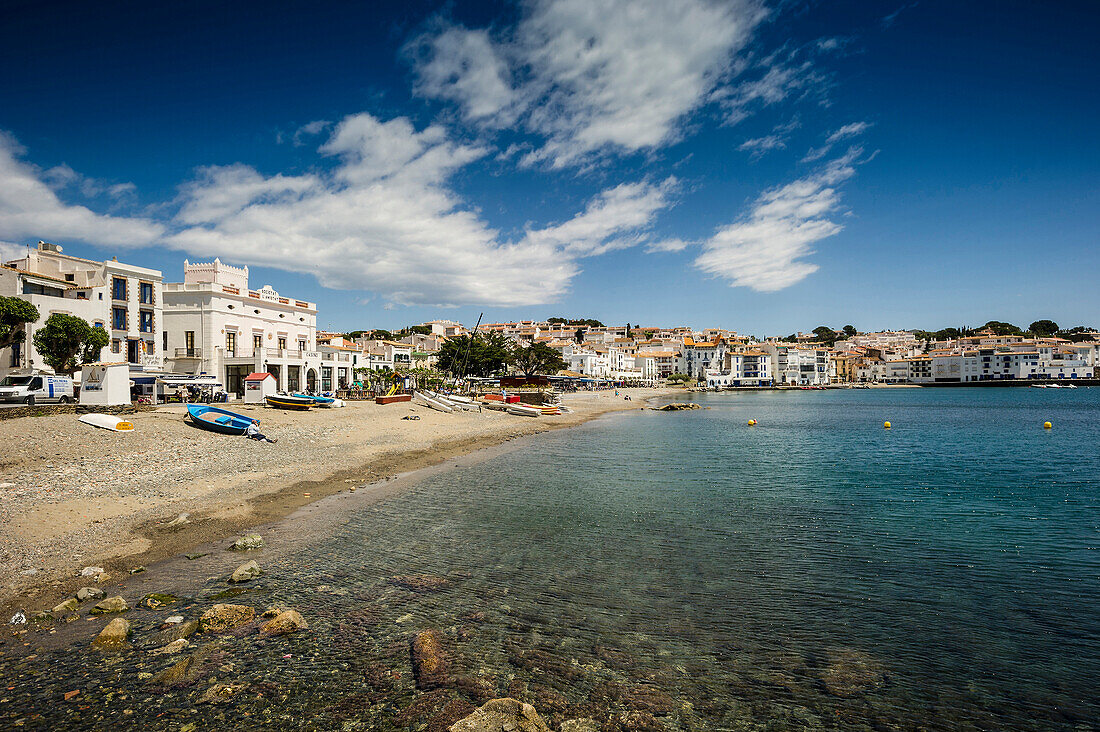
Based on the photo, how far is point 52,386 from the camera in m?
27.8

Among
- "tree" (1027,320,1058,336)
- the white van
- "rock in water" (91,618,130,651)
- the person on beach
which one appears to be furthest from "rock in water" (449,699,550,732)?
"tree" (1027,320,1058,336)

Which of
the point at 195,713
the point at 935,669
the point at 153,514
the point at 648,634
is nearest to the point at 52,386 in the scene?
the point at 153,514

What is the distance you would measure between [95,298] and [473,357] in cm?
4372

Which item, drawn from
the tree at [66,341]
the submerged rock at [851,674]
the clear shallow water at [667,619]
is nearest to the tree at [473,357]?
the tree at [66,341]

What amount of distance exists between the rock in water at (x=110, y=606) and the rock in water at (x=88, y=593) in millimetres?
449

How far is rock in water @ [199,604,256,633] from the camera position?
7574 millimetres

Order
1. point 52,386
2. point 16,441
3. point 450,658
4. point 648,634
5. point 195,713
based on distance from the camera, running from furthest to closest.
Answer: point 52,386, point 16,441, point 648,634, point 450,658, point 195,713

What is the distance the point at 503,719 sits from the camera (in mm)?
5602

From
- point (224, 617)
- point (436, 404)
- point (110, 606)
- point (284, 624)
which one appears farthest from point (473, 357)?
point (284, 624)

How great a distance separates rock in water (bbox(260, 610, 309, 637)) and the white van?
27.8m

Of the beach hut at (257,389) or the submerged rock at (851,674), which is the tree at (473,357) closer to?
the beach hut at (257,389)

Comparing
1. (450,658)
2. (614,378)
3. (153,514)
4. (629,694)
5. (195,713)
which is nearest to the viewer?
(195,713)

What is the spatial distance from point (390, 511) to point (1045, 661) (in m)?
13.2

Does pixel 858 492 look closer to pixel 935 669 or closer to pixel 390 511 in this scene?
pixel 935 669
